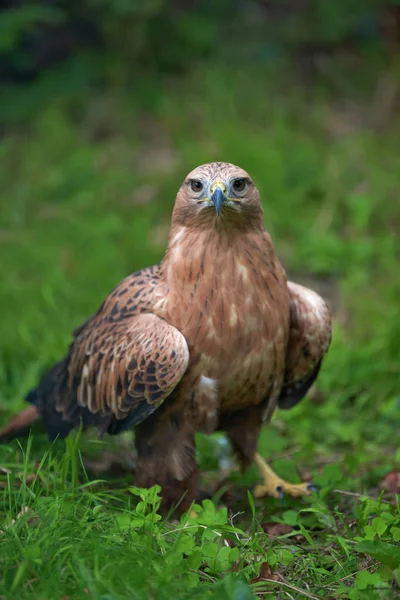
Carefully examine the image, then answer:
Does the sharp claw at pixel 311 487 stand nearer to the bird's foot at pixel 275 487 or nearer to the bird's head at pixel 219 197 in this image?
the bird's foot at pixel 275 487

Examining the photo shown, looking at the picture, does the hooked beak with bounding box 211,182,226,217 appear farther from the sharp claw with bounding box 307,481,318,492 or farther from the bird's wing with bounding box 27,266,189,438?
the sharp claw with bounding box 307,481,318,492

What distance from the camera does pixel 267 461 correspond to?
4.98m

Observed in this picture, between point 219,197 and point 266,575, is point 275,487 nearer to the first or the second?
point 266,575

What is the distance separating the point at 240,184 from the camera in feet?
12.3

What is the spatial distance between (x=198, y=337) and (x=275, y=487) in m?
1.11

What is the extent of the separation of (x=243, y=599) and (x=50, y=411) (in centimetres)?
193

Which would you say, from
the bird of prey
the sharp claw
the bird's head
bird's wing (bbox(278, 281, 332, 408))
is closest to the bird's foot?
the sharp claw

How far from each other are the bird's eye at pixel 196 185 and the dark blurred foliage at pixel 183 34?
5.37 m

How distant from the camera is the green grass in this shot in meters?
3.25

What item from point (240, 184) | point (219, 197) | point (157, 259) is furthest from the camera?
point (157, 259)

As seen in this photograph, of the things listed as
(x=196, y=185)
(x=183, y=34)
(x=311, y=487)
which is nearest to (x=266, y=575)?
(x=311, y=487)

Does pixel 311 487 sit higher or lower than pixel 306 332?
lower

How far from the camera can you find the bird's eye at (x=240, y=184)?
3.73 metres

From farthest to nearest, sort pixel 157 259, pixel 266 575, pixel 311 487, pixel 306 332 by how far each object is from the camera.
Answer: pixel 157 259 → pixel 311 487 → pixel 306 332 → pixel 266 575
